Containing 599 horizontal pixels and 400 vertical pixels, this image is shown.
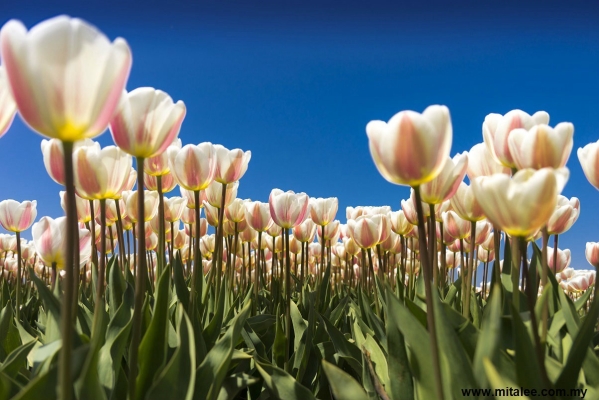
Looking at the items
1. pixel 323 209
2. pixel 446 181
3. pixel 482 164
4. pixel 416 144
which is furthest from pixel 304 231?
pixel 416 144

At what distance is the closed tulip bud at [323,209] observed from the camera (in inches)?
145

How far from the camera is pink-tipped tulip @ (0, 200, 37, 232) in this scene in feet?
10.6

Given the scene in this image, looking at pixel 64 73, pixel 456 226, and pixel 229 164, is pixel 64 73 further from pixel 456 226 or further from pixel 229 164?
pixel 456 226

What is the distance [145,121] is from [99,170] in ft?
1.80

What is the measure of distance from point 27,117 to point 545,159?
4.47 feet

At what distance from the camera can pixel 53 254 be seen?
2332 millimetres

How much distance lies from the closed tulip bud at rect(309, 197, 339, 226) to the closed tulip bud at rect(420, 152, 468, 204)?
1.92 m

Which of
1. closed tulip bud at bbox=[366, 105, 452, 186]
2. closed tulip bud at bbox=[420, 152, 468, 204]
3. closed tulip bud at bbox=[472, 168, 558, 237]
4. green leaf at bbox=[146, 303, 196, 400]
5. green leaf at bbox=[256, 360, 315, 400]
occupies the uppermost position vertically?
closed tulip bud at bbox=[420, 152, 468, 204]

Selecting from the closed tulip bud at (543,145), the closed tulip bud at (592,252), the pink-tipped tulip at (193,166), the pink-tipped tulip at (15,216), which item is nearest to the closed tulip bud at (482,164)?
the closed tulip bud at (543,145)

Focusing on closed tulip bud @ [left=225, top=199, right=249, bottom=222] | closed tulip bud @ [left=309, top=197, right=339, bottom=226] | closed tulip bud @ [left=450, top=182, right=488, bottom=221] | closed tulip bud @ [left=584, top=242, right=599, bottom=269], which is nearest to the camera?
closed tulip bud @ [left=450, top=182, right=488, bottom=221]

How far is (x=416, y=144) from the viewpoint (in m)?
1.20

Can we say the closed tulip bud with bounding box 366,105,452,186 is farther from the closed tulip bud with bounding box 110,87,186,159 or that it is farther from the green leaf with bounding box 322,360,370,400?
the closed tulip bud with bounding box 110,87,186,159

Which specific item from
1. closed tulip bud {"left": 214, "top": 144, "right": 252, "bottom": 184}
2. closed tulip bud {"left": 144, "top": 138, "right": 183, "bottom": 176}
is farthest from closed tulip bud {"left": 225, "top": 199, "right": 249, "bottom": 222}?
closed tulip bud {"left": 144, "top": 138, "right": 183, "bottom": 176}

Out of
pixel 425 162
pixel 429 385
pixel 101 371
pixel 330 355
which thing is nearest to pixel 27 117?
pixel 425 162
